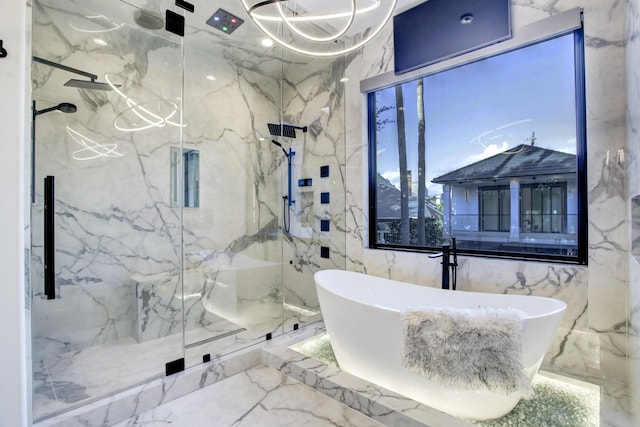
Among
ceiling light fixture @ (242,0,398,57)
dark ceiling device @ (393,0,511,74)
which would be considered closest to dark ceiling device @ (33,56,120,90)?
ceiling light fixture @ (242,0,398,57)

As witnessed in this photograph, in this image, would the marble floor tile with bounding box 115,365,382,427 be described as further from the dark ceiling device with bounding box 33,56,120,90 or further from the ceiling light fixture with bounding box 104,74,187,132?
the dark ceiling device with bounding box 33,56,120,90

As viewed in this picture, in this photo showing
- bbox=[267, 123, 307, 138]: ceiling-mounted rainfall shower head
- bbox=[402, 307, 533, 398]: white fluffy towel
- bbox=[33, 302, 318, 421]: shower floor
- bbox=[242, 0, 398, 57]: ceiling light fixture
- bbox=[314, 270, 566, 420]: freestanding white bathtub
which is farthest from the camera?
bbox=[267, 123, 307, 138]: ceiling-mounted rainfall shower head

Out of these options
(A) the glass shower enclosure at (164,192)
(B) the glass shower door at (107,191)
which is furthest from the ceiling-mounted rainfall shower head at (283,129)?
(B) the glass shower door at (107,191)

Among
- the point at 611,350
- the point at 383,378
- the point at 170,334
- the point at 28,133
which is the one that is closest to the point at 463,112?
the point at 611,350

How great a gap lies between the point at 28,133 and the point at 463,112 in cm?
289

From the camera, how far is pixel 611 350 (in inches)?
77.2

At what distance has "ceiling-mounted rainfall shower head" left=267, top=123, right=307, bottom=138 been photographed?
11.6 feet

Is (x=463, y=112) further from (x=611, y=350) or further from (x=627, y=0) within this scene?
(x=611, y=350)

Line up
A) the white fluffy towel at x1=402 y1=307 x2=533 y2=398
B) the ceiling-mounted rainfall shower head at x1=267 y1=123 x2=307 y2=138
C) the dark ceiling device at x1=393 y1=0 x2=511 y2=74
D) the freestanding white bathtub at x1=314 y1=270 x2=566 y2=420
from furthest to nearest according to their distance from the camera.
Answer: the ceiling-mounted rainfall shower head at x1=267 y1=123 x2=307 y2=138
the dark ceiling device at x1=393 y1=0 x2=511 y2=74
the freestanding white bathtub at x1=314 y1=270 x2=566 y2=420
the white fluffy towel at x1=402 y1=307 x2=533 y2=398

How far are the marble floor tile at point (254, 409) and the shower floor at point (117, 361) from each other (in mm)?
285

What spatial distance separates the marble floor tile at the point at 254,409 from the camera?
1.77 meters

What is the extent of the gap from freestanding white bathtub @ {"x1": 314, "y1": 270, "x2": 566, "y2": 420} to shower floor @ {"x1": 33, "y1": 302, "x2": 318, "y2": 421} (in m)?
0.95

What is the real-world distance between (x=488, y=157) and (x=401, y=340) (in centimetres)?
168

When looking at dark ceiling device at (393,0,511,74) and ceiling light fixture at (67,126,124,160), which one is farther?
ceiling light fixture at (67,126,124,160)
